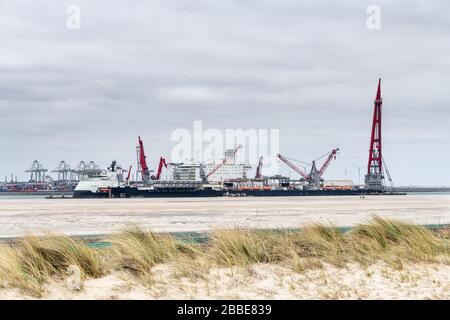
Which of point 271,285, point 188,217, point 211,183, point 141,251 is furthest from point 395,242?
point 211,183

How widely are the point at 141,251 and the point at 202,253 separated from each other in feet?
3.92

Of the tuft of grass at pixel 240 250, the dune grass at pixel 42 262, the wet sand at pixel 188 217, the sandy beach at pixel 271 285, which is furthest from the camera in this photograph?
the wet sand at pixel 188 217

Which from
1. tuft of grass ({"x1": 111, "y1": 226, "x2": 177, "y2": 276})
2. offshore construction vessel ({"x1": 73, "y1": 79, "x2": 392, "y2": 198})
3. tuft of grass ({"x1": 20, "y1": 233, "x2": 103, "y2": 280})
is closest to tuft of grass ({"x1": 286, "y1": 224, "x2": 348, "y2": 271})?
tuft of grass ({"x1": 111, "y1": 226, "x2": 177, "y2": 276})

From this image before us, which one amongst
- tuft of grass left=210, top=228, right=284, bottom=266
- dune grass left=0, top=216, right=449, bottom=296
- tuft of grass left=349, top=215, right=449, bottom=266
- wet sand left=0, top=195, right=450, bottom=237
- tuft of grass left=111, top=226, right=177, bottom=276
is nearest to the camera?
dune grass left=0, top=216, right=449, bottom=296

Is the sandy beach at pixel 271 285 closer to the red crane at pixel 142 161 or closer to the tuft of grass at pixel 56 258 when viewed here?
the tuft of grass at pixel 56 258

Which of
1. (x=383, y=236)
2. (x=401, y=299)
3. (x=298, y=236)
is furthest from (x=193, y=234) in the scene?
(x=401, y=299)

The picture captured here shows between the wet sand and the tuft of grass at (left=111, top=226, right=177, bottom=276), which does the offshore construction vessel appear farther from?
the tuft of grass at (left=111, top=226, right=177, bottom=276)

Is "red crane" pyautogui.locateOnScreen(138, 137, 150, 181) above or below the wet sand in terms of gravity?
above

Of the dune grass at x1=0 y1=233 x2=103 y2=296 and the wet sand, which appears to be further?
the wet sand

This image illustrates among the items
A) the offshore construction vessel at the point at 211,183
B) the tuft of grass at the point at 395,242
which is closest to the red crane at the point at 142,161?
the offshore construction vessel at the point at 211,183

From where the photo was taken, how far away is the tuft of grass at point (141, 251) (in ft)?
30.4

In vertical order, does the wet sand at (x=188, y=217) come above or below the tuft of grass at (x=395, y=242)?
below

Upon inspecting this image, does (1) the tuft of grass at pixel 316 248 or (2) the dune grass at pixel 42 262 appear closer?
(2) the dune grass at pixel 42 262

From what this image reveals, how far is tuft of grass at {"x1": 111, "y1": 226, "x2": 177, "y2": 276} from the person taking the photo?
9273 millimetres
